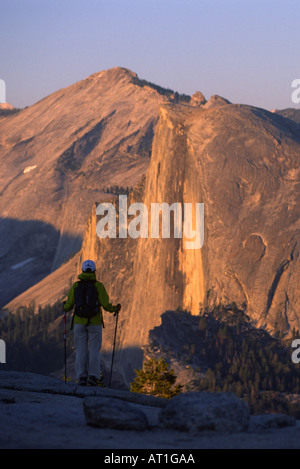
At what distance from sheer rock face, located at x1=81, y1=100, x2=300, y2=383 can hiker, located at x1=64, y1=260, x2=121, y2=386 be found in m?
45.0

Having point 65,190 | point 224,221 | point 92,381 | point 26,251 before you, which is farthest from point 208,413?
point 65,190

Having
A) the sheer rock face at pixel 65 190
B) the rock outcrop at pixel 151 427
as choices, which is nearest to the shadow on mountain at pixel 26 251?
the sheer rock face at pixel 65 190

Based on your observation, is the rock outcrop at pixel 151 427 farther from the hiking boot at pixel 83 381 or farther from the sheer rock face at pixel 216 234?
the sheer rock face at pixel 216 234

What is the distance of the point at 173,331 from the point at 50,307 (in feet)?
206

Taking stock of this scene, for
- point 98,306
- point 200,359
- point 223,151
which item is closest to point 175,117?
point 223,151

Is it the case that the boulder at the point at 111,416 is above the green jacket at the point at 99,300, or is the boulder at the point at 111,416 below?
below

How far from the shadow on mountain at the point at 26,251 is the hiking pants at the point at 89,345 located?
449 feet

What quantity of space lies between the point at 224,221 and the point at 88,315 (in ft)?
169

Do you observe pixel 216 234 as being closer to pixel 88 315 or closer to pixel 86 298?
pixel 88 315

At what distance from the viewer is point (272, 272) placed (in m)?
65.4

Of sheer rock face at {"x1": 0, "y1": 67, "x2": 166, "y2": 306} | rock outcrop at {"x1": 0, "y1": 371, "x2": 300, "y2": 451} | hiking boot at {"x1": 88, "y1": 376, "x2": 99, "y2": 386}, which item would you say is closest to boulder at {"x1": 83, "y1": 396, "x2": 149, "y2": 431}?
rock outcrop at {"x1": 0, "y1": 371, "x2": 300, "y2": 451}

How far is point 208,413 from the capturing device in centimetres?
1327

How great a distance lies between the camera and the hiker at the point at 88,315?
19156mm
